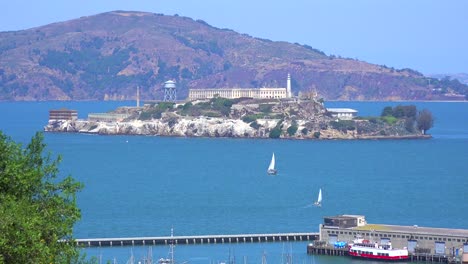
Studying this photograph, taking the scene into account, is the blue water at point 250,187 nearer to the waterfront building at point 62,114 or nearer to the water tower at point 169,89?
the waterfront building at point 62,114

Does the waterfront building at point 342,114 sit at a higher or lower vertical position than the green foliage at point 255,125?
higher

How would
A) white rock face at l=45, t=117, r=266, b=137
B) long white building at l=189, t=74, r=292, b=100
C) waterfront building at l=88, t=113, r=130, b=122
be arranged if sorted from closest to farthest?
white rock face at l=45, t=117, r=266, b=137 < waterfront building at l=88, t=113, r=130, b=122 < long white building at l=189, t=74, r=292, b=100

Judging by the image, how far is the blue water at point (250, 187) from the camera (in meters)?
39.2

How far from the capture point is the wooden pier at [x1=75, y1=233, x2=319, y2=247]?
117 ft

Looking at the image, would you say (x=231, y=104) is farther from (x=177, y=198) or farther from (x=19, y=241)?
Answer: (x=19, y=241)

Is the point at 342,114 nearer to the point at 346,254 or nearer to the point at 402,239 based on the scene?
the point at 346,254

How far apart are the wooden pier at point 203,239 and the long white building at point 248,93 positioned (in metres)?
74.2

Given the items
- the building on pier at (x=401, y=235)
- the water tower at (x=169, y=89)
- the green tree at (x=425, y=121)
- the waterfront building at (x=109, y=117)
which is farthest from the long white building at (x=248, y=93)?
the building on pier at (x=401, y=235)

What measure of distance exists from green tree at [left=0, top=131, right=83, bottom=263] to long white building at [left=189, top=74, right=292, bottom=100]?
94.2 metres

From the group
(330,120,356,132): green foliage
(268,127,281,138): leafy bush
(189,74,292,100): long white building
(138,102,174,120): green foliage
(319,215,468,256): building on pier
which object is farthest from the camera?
(189,74,292,100): long white building

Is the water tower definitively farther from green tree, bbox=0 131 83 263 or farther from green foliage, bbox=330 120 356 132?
green tree, bbox=0 131 83 263

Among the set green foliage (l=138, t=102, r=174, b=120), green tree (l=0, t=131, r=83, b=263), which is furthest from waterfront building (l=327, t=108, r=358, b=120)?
green tree (l=0, t=131, r=83, b=263)

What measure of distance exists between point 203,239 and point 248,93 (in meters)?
80.9

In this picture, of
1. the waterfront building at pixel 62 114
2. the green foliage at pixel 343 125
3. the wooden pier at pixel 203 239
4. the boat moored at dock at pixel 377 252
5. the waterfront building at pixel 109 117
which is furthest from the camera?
the waterfront building at pixel 62 114
